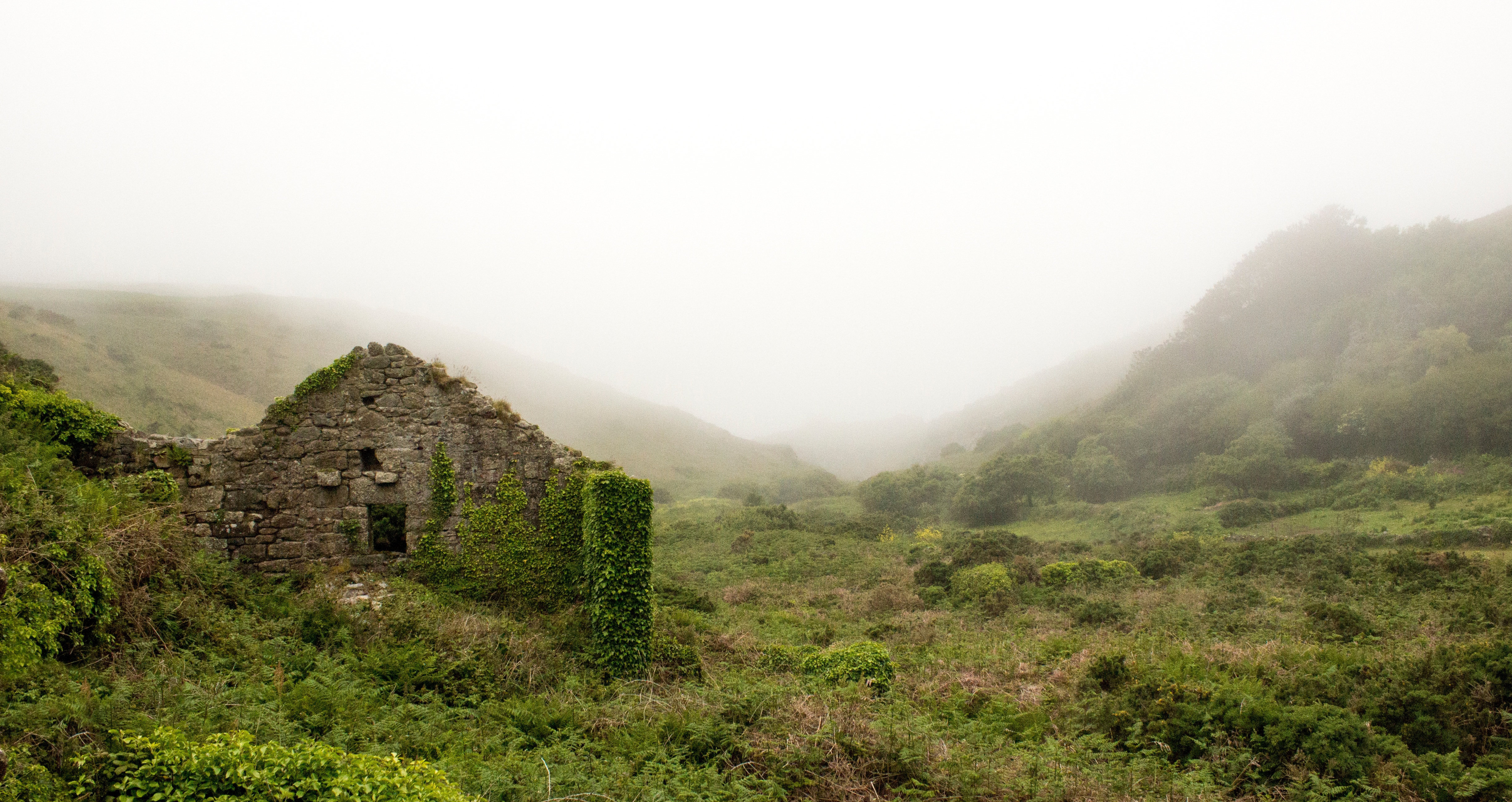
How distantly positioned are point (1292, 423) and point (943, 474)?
19.9 metres

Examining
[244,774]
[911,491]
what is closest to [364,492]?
[244,774]

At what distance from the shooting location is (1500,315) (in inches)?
1391

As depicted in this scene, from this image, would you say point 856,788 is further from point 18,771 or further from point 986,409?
point 986,409

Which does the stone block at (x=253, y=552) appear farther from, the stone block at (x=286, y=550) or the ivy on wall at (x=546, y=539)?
the ivy on wall at (x=546, y=539)

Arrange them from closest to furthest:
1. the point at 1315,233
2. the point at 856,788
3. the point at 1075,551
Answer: the point at 856,788 < the point at 1075,551 < the point at 1315,233

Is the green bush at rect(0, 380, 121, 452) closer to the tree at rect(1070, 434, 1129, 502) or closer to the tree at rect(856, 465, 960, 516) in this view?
the tree at rect(856, 465, 960, 516)

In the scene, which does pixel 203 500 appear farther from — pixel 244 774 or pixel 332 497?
pixel 244 774

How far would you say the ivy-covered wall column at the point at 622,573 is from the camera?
9.88 metres

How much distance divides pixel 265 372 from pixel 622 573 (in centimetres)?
5679

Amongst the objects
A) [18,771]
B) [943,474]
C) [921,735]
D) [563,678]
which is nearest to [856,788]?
[921,735]

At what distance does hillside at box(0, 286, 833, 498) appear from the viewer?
37.8m

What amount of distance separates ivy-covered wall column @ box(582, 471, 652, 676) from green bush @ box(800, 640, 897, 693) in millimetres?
2744

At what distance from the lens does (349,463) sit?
35.9ft

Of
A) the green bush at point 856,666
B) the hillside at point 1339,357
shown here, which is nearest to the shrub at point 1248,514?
the hillside at point 1339,357
